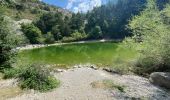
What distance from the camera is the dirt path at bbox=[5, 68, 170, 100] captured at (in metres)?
28.2

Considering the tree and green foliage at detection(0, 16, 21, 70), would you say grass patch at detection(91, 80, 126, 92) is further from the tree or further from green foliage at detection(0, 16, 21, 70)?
the tree

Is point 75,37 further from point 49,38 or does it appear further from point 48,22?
point 48,22

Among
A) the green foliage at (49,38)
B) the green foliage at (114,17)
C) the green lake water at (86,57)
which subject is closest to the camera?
the green lake water at (86,57)

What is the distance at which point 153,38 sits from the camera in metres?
43.1

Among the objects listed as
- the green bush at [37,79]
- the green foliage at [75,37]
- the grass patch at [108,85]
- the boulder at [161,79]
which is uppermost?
the green bush at [37,79]

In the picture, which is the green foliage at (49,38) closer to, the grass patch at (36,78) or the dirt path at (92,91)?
the dirt path at (92,91)

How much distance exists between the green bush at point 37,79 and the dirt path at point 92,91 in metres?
1.11

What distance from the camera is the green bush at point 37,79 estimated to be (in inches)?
1220

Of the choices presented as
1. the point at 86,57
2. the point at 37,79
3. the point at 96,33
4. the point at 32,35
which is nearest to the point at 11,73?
the point at 37,79

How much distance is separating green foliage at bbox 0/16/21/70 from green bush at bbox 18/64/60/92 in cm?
597

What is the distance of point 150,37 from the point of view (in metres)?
43.6

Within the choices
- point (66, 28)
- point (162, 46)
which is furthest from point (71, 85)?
point (66, 28)

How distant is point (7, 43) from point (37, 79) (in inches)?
388

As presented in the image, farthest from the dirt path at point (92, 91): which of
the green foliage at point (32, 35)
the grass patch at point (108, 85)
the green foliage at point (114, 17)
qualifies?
the green foliage at point (114, 17)
